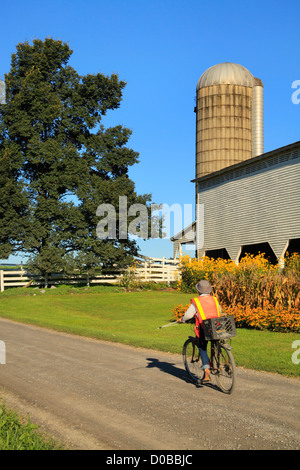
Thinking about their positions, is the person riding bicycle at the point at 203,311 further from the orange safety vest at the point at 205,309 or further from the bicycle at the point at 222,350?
the bicycle at the point at 222,350

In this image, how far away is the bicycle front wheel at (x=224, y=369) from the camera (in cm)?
756

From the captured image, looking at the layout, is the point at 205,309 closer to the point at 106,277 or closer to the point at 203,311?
the point at 203,311

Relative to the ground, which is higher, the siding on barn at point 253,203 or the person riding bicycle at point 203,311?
the siding on barn at point 253,203

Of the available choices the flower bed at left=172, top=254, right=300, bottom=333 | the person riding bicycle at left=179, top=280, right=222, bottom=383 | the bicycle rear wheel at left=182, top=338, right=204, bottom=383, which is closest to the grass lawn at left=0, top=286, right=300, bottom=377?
the flower bed at left=172, top=254, right=300, bottom=333

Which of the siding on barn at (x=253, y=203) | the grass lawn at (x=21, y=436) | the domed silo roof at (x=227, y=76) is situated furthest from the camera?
the domed silo roof at (x=227, y=76)

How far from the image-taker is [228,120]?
50.8 metres

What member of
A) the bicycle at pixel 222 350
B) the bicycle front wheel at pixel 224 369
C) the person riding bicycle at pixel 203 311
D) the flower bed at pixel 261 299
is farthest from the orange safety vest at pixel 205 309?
the flower bed at pixel 261 299

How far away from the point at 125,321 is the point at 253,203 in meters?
16.4

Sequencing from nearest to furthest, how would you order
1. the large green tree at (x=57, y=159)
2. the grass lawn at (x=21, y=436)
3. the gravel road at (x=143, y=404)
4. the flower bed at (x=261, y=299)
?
1. the grass lawn at (x=21, y=436)
2. the gravel road at (x=143, y=404)
3. the flower bed at (x=261, y=299)
4. the large green tree at (x=57, y=159)

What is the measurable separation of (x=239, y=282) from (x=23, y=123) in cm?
2252

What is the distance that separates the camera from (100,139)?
120 ft

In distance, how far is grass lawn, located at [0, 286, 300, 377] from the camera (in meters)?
11.2

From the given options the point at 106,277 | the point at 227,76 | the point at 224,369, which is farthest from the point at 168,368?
the point at 227,76

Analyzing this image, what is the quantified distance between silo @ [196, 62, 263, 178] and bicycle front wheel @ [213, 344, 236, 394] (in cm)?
4407
